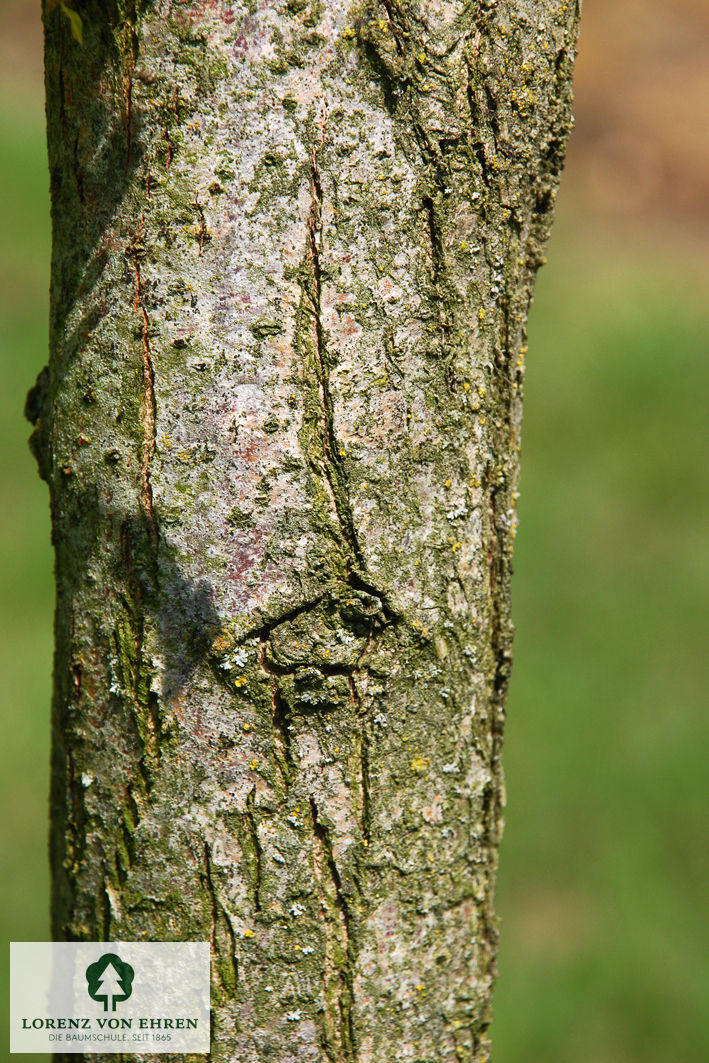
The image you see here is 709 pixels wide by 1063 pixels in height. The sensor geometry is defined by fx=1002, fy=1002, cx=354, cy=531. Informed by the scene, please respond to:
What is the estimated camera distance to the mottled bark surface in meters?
1.19

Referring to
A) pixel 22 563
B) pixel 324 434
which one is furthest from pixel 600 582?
pixel 324 434

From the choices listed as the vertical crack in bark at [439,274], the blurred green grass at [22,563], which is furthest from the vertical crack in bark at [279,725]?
the blurred green grass at [22,563]

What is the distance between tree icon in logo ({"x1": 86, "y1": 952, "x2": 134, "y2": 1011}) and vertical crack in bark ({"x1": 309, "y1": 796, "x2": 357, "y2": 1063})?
0.88ft

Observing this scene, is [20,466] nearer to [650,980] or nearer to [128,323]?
[650,980]

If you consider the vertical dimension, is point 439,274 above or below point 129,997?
above

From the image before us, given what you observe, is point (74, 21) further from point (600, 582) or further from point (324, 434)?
point (600, 582)

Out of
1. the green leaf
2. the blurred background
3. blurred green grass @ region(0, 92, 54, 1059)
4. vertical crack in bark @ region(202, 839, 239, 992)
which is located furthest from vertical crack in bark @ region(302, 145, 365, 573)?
blurred green grass @ region(0, 92, 54, 1059)

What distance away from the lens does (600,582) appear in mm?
5816

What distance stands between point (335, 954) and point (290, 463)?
664 millimetres

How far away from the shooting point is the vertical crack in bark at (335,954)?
51.9 inches

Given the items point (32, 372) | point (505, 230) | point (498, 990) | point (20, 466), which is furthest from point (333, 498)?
point (32, 372)

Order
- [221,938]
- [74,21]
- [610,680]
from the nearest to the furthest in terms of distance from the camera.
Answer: [74,21] → [221,938] → [610,680]

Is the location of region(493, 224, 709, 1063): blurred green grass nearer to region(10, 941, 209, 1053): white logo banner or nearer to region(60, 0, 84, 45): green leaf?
region(10, 941, 209, 1053): white logo banner

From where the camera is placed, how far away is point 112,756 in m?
1.35
